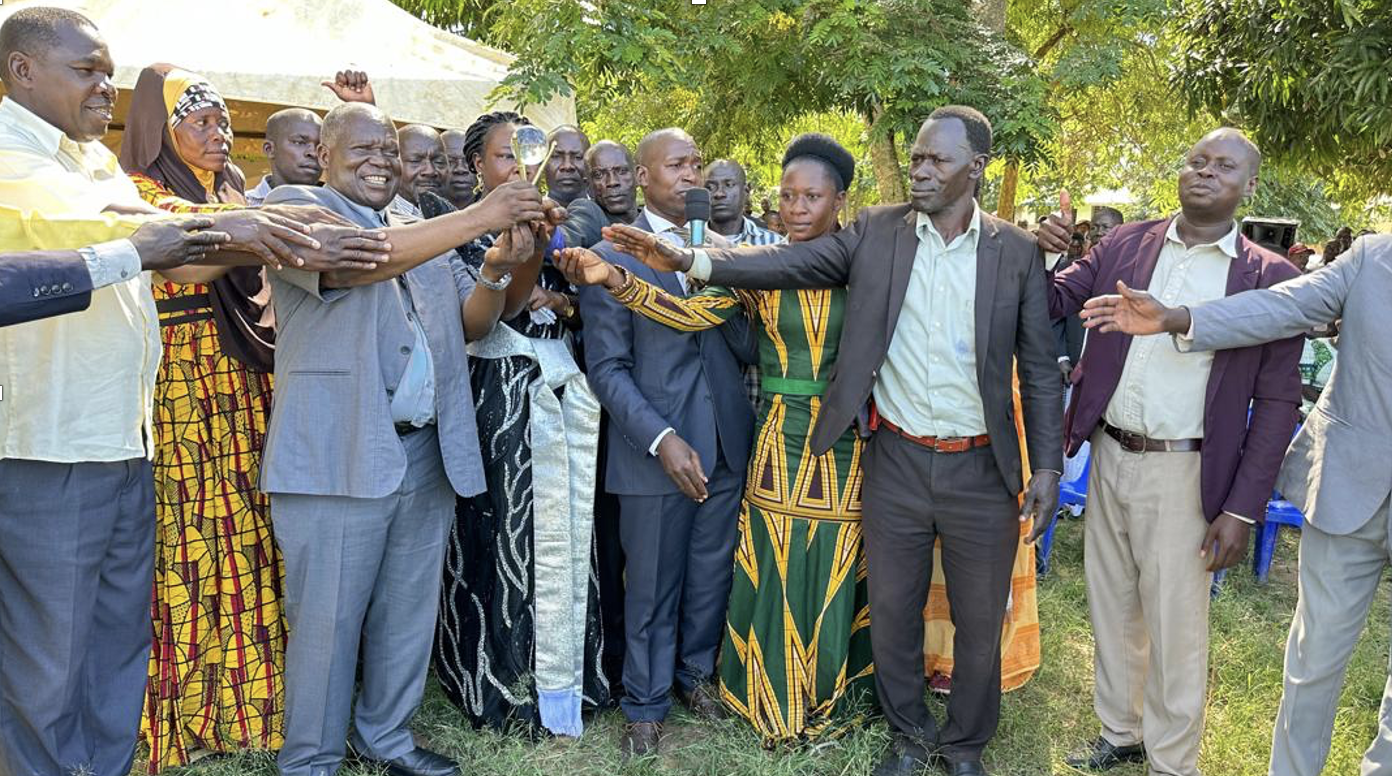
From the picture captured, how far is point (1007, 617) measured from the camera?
3.79m

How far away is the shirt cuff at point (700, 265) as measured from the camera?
10.2 feet

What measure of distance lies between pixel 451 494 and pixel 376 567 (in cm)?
35

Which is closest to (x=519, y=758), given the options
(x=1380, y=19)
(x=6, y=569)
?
(x=6, y=569)

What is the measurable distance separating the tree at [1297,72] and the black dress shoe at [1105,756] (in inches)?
171

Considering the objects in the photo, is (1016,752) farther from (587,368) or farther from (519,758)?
(587,368)

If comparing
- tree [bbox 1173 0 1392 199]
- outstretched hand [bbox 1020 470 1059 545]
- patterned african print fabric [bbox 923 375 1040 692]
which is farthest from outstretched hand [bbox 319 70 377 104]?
tree [bbox 1173 0 1392 199]

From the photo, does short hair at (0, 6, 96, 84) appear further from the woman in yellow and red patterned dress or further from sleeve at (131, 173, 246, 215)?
the woman in yellow and red patterned dress

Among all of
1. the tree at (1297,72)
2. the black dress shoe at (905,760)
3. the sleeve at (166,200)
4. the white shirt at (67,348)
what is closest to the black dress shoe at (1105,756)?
the black dress shoe at (905,760)

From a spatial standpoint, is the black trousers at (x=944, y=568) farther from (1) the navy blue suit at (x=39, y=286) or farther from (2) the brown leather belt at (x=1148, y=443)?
(1) the navy blue suit at (x=39, y=286)

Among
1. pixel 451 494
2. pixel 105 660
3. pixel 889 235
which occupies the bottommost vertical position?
pixel 105 660

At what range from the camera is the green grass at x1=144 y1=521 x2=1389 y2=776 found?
11.0ft

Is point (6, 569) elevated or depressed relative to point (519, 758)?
elevated

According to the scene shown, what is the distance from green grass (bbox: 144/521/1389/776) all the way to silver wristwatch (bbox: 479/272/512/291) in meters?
1.62

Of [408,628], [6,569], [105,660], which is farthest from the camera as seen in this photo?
[408,628]
